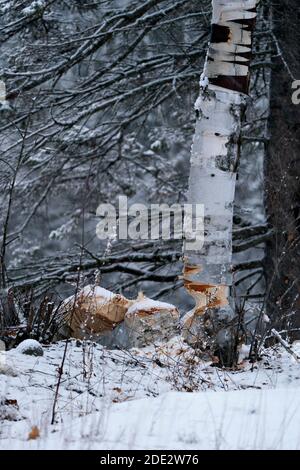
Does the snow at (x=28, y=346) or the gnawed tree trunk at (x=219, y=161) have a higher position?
the gnawed tree trunk at (x=219, y=161)

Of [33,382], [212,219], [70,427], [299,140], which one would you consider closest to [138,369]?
[33,382]

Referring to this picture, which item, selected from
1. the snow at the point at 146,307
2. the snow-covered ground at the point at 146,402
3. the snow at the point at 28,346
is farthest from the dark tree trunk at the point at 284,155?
the snow at the point at 28,346

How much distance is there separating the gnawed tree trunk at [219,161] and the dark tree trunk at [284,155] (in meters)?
2.20

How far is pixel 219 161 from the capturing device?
5879 mm

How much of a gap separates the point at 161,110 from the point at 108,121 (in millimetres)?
1134

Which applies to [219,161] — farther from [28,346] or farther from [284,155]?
[284,155]

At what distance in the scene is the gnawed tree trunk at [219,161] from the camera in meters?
5.87

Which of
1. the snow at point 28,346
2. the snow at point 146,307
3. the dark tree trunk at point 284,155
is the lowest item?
the snow at point 28,346

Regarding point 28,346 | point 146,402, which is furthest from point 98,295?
point 146,402

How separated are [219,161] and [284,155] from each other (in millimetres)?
3105

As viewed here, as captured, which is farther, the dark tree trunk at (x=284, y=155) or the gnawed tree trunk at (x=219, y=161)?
the dark tree trunk at (x=284, y=155)

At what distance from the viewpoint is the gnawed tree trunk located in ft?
19.3

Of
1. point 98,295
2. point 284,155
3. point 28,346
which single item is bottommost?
point 28,346

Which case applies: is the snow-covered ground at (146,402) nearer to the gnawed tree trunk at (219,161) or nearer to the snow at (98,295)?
the gnawed tree trunk at (219,161)
